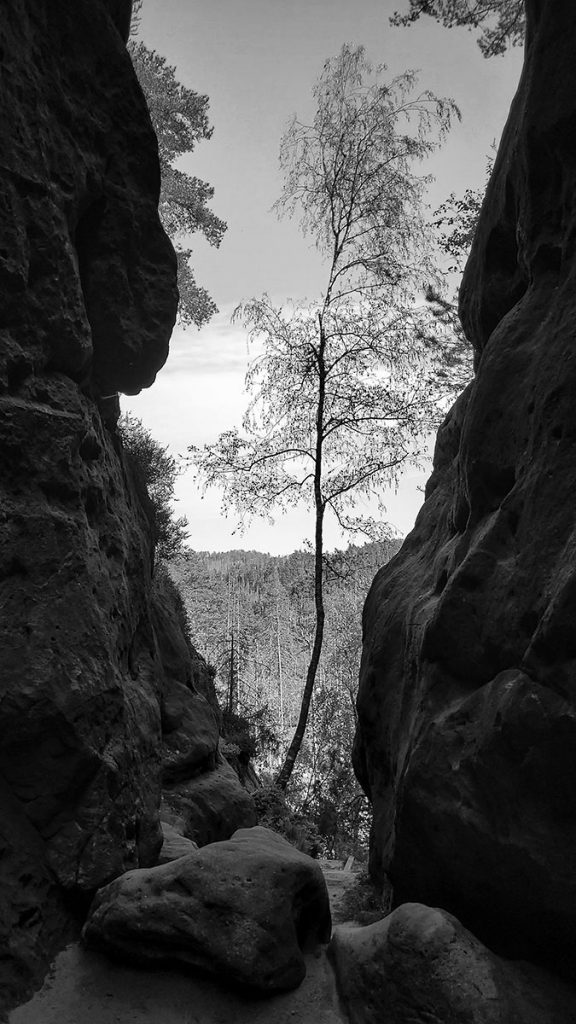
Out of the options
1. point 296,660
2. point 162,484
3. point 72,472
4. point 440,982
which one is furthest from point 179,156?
point 296,660

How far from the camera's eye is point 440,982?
3.57 metres

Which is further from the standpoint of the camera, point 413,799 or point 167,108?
point 167,108

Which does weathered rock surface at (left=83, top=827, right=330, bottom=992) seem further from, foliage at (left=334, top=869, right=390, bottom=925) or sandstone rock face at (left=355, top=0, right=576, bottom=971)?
foliage at (left=334, top=869, right=390, bottom=925)

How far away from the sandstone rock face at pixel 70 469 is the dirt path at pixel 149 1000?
242 millimetres

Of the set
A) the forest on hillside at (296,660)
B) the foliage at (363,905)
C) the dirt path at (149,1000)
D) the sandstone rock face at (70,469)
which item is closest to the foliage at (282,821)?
the forest on hillside at (296,660)

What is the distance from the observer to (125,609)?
21.1 feet

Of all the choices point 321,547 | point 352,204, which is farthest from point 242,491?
point 352,204

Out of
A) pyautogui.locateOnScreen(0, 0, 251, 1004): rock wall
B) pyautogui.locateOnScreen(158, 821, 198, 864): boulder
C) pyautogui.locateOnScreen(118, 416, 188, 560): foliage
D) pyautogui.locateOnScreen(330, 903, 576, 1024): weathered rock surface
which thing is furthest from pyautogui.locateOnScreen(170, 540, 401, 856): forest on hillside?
pyautogui.locateOnScreen(330, 903, 576, 1024): weathered rock surface

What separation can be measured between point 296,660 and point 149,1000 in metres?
53.4

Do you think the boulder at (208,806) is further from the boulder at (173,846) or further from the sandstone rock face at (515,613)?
the sandstone rock face at (515,613)

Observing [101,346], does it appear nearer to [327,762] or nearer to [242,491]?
[242,491]

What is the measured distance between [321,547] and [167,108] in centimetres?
1157

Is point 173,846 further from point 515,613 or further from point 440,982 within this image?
point 515,613

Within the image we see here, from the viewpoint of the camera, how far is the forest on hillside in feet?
51.6
